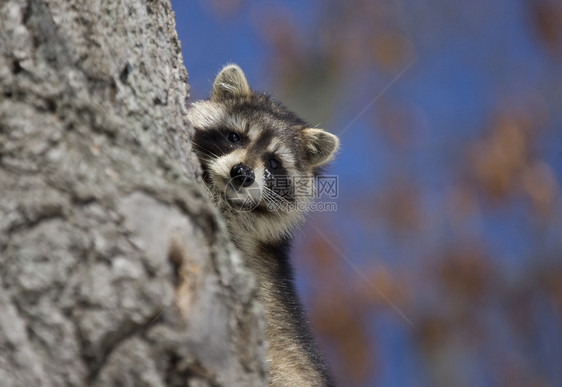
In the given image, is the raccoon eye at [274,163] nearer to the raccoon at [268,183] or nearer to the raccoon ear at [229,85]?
the raccoon at [268,183]

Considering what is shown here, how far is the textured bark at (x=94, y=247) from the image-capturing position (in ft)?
8.70

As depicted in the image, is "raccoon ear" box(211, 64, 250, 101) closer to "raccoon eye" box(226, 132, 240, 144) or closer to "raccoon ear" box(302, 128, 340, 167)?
"raccoon eye" box(226, 132, 240, 144)

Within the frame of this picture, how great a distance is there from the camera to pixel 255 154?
6746mm

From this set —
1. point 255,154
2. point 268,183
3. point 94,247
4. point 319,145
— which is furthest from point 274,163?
point 94,247

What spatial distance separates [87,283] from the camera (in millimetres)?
2688

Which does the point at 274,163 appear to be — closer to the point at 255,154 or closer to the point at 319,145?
the point at 255,154

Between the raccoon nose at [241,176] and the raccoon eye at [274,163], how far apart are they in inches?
28.7

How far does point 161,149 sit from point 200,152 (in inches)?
123

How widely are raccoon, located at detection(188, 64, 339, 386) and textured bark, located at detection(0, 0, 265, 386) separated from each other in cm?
298

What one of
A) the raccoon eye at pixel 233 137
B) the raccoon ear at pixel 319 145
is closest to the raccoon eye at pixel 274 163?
the raccoon eye at pixel 233 137

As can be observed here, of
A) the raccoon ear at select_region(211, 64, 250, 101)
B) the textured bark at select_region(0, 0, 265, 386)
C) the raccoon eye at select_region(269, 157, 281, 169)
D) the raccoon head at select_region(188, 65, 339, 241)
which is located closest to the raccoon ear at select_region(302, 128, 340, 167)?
the raccoon head at select_region(188, 65, 339, 241)

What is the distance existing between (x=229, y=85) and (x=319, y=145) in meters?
1.11

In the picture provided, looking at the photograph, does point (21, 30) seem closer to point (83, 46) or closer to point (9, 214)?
point (83, 46)

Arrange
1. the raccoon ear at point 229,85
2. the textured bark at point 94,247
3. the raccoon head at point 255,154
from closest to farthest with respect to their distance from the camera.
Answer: the textured bark at point 94,247 → the raccoon head at point 255,154 → the raccoon ear at point 229,85
